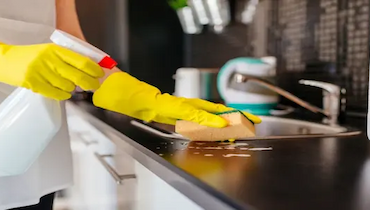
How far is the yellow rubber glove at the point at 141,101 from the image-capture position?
2.91 ft

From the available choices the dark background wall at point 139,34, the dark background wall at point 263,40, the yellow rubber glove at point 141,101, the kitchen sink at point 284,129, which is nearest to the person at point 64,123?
→ the yellow rubber glove at point 141,101

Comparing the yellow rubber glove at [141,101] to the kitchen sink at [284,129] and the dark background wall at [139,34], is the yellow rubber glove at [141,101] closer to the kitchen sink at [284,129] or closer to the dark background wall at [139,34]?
the kitchen sink at [284,129]

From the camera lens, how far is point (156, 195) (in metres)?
0.79

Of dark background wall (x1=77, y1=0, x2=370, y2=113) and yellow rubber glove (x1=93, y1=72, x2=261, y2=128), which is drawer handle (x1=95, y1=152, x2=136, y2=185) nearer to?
yellow rubber glove (x1=93, y1=72, x2=261, y2=128)

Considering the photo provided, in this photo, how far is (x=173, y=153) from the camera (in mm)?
774

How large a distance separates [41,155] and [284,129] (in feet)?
1.95

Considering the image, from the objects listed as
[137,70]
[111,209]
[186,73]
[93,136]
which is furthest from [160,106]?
[137,70]

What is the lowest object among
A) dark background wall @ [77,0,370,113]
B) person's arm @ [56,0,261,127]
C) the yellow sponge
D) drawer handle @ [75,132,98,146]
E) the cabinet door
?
drawer handle @ [75,132,98,146]

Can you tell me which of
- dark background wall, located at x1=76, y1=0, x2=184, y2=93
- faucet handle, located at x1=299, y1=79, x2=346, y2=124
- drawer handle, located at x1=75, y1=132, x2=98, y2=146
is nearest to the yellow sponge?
faucet handle, located at x1=299, y1=79, x2=346, y2=124

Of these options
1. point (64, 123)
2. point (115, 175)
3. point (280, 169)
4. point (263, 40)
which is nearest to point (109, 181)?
point (115, 175)

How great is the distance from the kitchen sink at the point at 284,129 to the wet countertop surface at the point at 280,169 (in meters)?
0.05

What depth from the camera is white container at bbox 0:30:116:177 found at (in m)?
0.69

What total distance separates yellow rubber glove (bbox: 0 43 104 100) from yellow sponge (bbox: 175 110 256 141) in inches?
10.0

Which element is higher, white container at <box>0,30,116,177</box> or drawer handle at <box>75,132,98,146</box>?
white container at <box>0,30,116,177</box>
